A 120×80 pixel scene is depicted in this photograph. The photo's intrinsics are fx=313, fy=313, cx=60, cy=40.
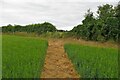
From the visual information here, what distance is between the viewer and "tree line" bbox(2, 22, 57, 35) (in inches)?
1586

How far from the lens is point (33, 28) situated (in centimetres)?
4122

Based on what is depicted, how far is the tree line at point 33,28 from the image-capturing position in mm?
40294

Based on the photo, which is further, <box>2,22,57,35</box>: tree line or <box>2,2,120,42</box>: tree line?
<box>2,22,57,35</box>: tree line

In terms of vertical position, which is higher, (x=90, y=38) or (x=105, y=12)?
(x=105, y=12)

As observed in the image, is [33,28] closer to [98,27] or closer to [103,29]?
[98,27]

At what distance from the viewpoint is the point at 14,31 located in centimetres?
4250

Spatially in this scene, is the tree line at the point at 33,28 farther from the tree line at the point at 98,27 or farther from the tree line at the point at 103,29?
the tree line at the point at 103,29

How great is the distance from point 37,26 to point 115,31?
15.1 metres

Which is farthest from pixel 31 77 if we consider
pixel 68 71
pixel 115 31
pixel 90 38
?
pixel 90 38

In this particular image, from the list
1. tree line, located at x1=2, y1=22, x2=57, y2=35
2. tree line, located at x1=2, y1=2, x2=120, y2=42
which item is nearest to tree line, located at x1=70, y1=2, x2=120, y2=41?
tree line, located at x1=2, y1=2, x2=120, y2=42

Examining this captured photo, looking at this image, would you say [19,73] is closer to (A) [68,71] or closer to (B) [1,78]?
(B) [1,78]

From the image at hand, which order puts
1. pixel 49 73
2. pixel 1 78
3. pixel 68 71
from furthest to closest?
pixel 68 71
pixel 49 73
pixel 1 78

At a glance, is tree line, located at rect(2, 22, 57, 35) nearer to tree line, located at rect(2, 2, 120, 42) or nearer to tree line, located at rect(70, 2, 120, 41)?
tree line, located at rect(2, 2, 120, 42)

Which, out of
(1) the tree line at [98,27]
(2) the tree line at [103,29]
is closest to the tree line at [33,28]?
(1) the tree line at [98,27]
